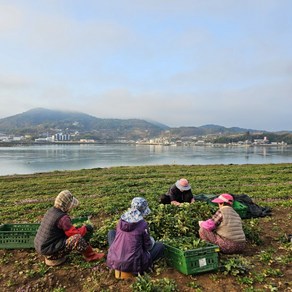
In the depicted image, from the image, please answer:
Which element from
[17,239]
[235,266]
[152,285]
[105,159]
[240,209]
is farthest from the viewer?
[105,159]

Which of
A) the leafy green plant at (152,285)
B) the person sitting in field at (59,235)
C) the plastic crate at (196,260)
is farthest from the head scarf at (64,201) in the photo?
the plastic crate at (196,260)

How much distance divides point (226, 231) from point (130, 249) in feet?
7.68

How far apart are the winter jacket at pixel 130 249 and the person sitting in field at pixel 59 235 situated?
3.52ft

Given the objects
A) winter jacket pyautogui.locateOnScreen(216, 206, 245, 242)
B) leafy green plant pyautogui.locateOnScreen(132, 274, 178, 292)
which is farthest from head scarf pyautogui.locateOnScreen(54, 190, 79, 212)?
winter jacket pyautogui.locateOnScreen(216, 206, 245, 242)

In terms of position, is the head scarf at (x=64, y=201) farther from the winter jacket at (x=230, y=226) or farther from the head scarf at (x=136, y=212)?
the winter jacket at (x=230, y=226)

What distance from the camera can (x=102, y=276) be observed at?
5637mm

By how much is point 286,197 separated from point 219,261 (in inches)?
377

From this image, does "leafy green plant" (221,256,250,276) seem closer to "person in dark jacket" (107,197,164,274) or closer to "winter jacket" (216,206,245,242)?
"winter jacket" (216,206,245,242)

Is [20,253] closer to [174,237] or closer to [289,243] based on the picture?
[174,237]

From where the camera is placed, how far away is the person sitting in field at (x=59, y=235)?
600 cm

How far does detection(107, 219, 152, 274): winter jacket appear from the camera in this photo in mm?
5320

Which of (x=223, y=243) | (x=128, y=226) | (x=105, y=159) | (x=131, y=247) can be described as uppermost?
(x=128, y=226)

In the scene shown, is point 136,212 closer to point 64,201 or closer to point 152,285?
point 152,285

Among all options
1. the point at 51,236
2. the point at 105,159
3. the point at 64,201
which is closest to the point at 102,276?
the point at 51,236
